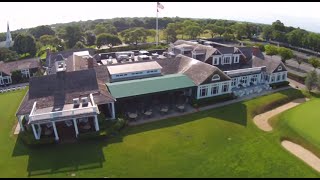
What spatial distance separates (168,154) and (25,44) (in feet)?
265

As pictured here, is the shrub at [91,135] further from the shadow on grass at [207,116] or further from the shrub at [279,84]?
the shrub at [279,84]

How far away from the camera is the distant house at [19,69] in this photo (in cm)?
6832

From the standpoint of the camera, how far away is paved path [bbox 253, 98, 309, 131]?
43284mm

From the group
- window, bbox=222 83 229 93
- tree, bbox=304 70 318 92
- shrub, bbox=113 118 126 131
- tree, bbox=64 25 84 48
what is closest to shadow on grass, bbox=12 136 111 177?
shrub, bbox=113 118 126 131

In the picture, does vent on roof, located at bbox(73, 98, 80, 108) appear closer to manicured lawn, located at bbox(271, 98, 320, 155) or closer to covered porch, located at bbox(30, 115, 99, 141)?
covered porch, located at bbox(30, 115, 99, 141)

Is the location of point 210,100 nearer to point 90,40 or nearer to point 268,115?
point 268,115

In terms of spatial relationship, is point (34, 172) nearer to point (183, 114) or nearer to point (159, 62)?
point (183, 114)

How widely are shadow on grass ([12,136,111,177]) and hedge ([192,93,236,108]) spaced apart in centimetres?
1824

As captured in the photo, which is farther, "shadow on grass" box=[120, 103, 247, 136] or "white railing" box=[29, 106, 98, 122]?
"shadow on grass" box=[120, 103, 247, 136]

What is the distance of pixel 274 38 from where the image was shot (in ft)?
373

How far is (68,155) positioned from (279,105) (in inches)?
1502

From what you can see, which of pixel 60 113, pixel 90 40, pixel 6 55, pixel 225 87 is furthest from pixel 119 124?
pixel 90 40

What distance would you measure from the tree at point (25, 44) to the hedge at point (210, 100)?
72.4 metres

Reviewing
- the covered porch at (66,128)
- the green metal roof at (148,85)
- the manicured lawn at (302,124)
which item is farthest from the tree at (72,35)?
the manicured lawn at (302,124)
